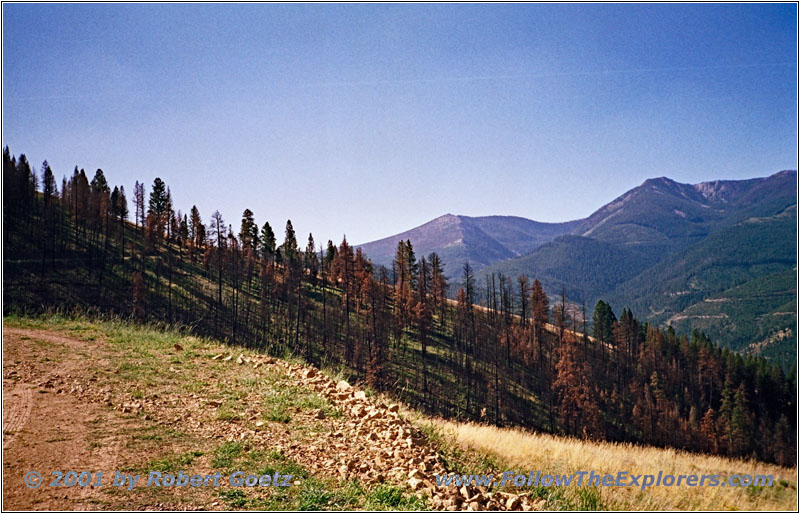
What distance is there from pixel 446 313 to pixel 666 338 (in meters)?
55.8

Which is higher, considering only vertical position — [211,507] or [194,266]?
[194,266]

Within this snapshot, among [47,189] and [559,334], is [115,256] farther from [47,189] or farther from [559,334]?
[559,334]

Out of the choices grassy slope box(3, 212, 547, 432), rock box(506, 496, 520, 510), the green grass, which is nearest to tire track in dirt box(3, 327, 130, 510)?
the green grass

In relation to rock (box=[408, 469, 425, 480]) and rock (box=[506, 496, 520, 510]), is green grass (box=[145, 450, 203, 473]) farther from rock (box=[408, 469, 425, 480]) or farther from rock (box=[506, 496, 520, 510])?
rock (box=[506, 496, 520, 510])

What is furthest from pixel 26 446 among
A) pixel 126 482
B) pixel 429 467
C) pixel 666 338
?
pixel 666 338

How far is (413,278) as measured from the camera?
9256 cm

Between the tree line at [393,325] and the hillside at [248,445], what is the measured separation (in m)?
50.4

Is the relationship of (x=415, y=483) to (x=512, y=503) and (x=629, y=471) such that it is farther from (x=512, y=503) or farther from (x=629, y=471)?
(x=629, y=471)

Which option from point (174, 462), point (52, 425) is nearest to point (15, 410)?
point (52, 425)

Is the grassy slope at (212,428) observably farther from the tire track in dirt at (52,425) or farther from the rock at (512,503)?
the rock at (512,503)

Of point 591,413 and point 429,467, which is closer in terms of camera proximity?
point 429,467

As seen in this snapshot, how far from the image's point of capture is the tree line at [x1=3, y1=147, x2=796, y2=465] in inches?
2793

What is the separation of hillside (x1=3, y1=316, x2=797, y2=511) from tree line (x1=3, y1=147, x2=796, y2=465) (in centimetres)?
5041

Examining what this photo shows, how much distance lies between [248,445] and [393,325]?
7354cm
